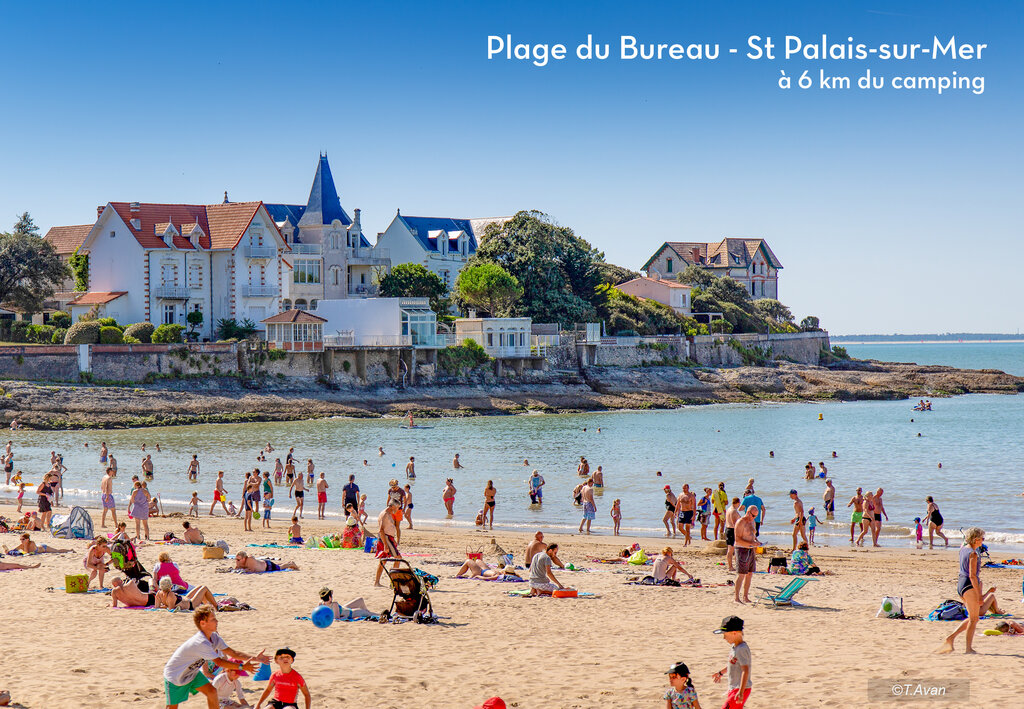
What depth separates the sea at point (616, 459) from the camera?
955 inches

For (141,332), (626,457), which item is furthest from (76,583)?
(141,332)

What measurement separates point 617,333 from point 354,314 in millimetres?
22687

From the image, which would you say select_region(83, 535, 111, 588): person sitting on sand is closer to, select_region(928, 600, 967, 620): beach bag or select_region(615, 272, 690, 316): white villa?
select_region(928, 600, 967, 620): beach bag

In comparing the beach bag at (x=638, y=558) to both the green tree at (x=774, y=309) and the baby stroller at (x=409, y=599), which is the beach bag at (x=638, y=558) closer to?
the baby stroller at (x=409, y=599)

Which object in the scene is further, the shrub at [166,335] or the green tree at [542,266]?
the green tree at [542,266]

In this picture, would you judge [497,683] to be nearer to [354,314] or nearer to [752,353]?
[354,314]

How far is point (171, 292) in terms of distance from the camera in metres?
54.6

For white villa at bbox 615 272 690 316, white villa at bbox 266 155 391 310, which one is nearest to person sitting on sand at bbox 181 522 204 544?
white villa at bbox 266 155 391 310

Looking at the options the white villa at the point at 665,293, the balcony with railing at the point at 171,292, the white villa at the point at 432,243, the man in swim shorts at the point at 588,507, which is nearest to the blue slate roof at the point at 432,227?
the white villa at the point at 432,243

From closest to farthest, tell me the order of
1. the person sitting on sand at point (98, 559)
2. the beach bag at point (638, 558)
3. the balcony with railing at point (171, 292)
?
the person sitting on sand at point (98, 559)
the beach bag at point (638, 558)
the balcony with railing at point (171, 292)

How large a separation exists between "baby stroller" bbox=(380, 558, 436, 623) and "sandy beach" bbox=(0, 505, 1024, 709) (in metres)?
0.18

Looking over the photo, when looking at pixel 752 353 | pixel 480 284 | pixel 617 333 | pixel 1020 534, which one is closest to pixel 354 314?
pixel 480 284

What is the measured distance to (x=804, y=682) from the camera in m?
9.33

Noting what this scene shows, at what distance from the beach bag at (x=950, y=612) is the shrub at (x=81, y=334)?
43.2 m
